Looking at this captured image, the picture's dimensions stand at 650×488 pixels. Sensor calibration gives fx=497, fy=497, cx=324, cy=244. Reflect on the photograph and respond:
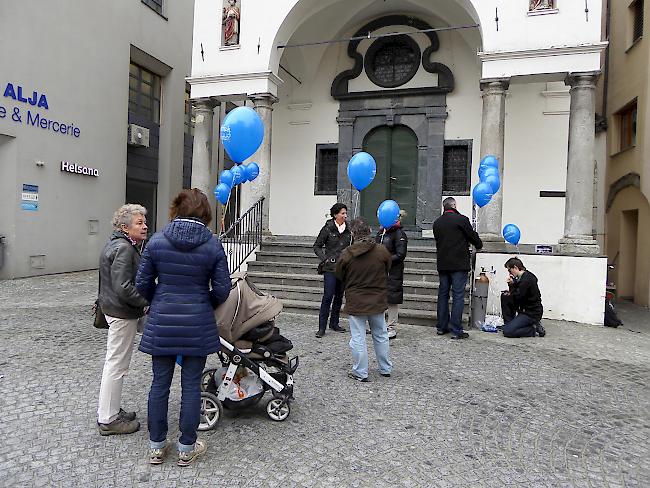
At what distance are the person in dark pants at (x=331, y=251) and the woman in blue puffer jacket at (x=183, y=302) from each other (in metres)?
3.61

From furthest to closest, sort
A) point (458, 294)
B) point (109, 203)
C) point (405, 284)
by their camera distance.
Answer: point (109, 203), point (405, 284), point (458, 294)

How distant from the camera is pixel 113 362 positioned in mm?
3416

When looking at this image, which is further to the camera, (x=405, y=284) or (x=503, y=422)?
(x=405, y=284)

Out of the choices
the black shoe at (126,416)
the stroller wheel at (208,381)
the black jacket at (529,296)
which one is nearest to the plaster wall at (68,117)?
the black shoe at (126,416)

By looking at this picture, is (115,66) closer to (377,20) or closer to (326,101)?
(326,101)

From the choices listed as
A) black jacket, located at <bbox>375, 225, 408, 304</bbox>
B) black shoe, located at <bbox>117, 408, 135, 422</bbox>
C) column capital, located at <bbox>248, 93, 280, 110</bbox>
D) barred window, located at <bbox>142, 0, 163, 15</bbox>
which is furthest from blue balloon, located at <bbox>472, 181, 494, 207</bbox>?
barred window, located at <bbox>142, 0, 163, 15</bbox>

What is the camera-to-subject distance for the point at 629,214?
13.4 m

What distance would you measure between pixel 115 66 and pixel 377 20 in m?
7.77

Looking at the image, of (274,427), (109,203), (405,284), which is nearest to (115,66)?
(109,203)

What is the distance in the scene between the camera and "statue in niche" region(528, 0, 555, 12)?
8836mm

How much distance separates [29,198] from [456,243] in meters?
10.5

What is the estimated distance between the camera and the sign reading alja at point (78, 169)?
1292 cm

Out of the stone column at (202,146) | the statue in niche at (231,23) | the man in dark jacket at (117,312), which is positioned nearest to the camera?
the man in dark jacket at (117,312)

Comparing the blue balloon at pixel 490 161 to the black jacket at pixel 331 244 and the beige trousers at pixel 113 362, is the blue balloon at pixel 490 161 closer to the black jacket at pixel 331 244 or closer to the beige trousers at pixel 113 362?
the black jacket at pixel 331 244
